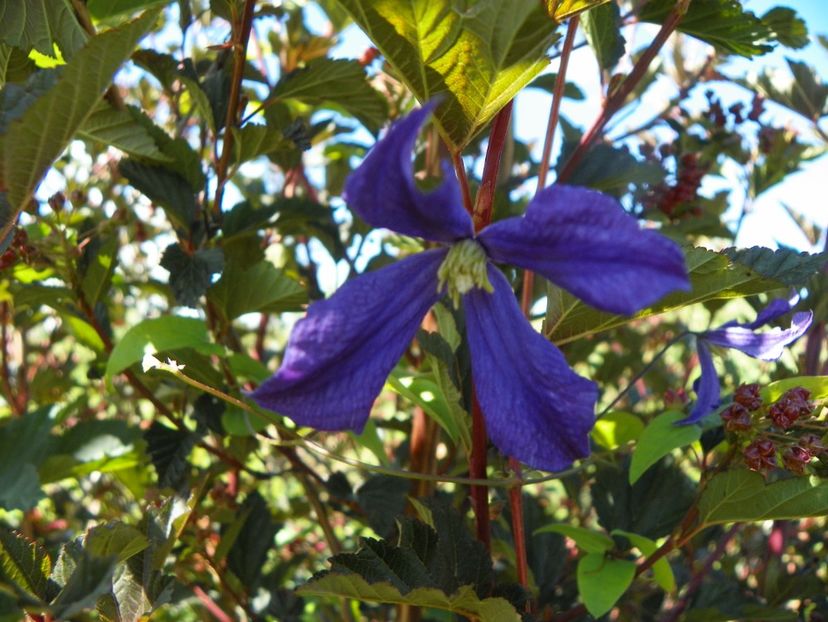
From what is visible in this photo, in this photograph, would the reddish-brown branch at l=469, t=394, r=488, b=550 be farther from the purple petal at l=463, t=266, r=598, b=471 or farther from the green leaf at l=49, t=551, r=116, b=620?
the green leaf at l=49, t=551, r=116, b=620

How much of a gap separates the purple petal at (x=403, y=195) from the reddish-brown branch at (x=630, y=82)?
0.41 m

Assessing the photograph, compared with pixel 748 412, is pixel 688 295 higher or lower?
higher

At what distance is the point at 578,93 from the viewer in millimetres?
1578

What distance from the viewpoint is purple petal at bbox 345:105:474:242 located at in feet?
1.90

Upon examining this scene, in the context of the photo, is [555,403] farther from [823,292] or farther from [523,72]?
[823,292]

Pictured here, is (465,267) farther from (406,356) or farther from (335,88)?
(406,356)

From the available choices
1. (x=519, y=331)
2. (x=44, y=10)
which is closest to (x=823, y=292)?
(x=519, y=331)

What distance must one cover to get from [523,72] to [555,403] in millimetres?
271

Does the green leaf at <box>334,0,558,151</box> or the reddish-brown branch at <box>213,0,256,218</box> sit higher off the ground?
the reddish-brown branch at <box>213,0,256,218</box>

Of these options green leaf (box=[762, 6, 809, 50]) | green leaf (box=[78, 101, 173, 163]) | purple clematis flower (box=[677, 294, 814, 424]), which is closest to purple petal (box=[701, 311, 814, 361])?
purple clematis flower (box=[677, 294, 814, 424])

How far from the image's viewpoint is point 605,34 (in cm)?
110

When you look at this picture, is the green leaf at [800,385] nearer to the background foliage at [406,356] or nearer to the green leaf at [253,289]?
the background foliage at [406,356]

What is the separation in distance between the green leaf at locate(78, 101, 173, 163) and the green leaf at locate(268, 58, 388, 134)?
9.1 inches

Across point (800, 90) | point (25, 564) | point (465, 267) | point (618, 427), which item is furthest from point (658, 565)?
point (800, 90)
